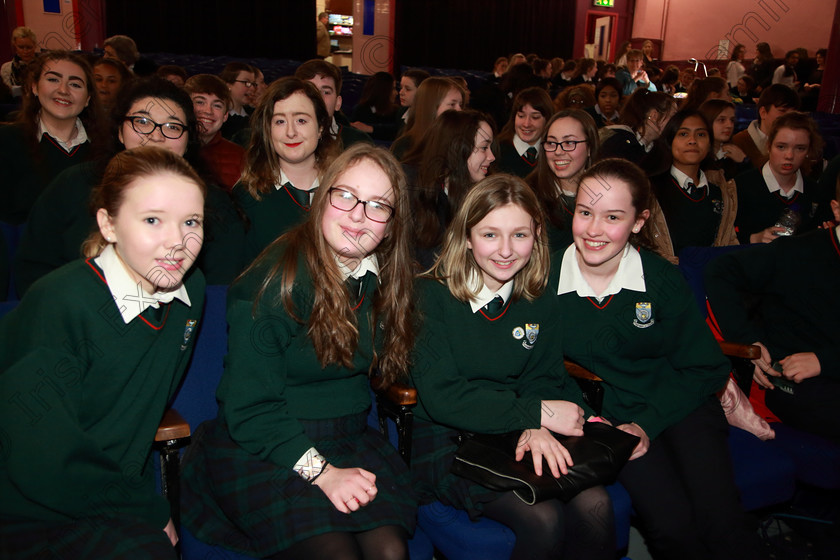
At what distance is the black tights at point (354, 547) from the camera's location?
1398 millimetres

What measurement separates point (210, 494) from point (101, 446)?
0.33 metres

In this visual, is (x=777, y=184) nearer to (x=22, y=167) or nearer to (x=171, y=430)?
(x=171, y=430)

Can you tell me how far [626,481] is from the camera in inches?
72.1

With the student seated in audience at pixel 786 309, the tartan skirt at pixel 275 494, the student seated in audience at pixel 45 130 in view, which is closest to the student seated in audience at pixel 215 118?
the student seated in audience at pixel 45 130

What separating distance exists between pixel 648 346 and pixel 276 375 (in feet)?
3.97

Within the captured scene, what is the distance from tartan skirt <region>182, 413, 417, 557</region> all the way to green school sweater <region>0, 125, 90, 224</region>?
1.87 m

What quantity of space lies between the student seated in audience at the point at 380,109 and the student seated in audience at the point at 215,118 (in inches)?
101

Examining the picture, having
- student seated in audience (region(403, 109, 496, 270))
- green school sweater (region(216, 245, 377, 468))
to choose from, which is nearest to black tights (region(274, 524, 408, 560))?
green school sweater (region(216, 245, 377, 468))

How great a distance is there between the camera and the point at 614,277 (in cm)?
208

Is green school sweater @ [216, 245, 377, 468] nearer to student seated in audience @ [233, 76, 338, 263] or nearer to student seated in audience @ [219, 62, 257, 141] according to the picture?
student seated in audience @ [233, 76, 338, 263]

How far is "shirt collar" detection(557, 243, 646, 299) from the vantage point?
2061 millimetres

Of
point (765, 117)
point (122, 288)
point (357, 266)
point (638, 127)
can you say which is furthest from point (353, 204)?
point (765, 117)

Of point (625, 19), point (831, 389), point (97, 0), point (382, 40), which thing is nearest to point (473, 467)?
point (831, 389)

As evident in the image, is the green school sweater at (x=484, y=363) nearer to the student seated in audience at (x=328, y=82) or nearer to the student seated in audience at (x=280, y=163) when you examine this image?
the student seated in audience at (x=280, y=163)
